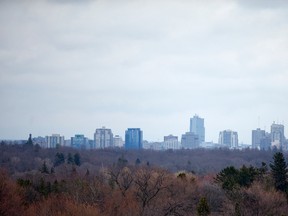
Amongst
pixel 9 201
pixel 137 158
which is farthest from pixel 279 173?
pixel 137 158

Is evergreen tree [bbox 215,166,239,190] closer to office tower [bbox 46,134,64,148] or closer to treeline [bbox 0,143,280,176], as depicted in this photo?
treeline [bbox 0,143,280,176]

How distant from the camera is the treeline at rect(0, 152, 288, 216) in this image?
30.7 meters

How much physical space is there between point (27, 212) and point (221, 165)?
79260mm

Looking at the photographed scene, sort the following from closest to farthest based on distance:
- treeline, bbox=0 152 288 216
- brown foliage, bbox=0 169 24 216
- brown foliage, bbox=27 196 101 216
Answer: brown foliage, bbox=27 196 101 216, brown foliage, bbox=0 169 24 216, treeline, bbox=0 152 288 216

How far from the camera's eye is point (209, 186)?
147 feet

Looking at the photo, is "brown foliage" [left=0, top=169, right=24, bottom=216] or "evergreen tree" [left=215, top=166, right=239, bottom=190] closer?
"brown foliage" [left=0, top=169, right=24, bottom=216]

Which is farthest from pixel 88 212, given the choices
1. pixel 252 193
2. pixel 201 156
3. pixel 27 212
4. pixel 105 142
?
pixel 105 142

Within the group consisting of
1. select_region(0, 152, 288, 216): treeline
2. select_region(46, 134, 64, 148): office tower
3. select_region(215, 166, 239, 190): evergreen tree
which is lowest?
select_region(0, 152, 288, 216): treeline

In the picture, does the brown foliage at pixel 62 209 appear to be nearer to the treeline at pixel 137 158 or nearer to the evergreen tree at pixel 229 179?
the evergreen tree at pixel 229 179

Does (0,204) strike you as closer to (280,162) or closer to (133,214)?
(133,214)

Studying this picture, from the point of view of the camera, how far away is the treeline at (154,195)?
30.7m

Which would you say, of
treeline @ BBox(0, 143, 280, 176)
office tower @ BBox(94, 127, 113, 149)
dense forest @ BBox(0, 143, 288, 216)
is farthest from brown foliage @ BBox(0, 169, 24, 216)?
office tower @ BBox(94, 127, 113, 149)

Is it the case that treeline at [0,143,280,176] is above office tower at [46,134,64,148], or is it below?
below

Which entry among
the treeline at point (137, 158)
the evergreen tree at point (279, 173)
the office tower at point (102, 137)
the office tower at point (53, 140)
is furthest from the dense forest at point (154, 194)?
the office tower at point (102, 137)
